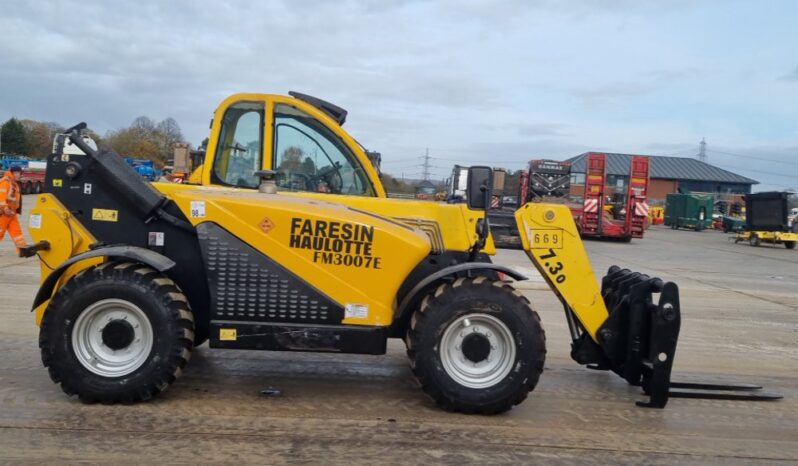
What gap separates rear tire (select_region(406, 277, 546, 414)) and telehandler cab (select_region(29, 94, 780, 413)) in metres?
0.01

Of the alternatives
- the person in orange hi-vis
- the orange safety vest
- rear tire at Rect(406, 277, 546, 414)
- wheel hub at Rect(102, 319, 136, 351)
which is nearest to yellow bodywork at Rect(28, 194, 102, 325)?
wheel hub at Rect(102, 319, 136, 351)

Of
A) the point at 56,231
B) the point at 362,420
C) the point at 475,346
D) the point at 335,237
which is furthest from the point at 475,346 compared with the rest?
the point at 56,231

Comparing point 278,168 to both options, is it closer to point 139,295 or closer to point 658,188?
point 139,295

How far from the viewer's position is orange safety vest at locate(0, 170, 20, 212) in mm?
12352

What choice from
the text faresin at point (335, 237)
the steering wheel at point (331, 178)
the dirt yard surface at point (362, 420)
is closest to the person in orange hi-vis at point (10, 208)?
the dirt yard surface at point (362, 420)

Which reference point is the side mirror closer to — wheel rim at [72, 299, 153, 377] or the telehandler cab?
the telehandler cab

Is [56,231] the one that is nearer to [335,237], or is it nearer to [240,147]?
[240,147]

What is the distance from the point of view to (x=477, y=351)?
4.77 metres

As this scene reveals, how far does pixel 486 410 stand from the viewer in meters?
4.73

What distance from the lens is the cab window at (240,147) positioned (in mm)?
5496

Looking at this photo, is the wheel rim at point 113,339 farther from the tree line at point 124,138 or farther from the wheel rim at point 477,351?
the tree line at point 124,138

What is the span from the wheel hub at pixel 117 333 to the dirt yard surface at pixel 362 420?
46 cm

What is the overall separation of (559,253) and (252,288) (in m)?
2.41

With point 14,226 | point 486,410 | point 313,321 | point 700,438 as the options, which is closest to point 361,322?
point 313,321
